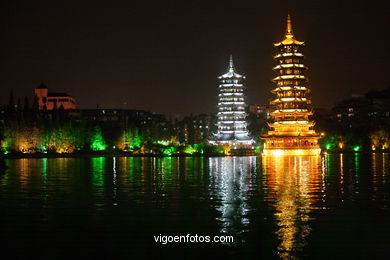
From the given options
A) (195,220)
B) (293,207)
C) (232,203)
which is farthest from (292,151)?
(195,220)

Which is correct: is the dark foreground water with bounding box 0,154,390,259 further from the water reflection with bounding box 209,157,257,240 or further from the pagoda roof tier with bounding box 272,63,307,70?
the pagoda roof tier with bounding box 272,63,307,70

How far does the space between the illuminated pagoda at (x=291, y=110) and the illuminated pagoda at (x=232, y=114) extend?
102 ft

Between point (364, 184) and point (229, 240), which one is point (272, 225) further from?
point (364, 184)

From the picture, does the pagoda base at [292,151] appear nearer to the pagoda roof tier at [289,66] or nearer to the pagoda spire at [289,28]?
the pagoda roof tier at [289,66]

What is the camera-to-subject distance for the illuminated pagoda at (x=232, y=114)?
171 m

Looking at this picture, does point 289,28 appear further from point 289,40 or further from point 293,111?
point 293,111

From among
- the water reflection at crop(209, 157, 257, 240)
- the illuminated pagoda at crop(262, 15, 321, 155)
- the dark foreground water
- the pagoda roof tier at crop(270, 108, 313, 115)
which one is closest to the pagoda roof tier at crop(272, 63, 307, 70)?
the illuminated pagoda at crop(262, 15, 321, 155)

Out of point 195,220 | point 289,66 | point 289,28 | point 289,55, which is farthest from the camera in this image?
point 289,28

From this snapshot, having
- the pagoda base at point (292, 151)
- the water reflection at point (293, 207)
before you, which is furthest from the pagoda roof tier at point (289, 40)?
the water reflection at point (293, 207)

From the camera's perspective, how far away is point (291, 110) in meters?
137

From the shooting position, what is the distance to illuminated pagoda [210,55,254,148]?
171m

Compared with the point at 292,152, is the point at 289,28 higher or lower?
higher

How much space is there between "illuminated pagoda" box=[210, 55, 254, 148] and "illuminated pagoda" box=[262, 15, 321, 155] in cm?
3113

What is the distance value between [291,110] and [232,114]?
36698mm
